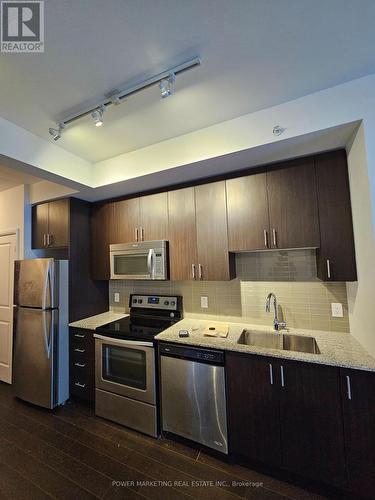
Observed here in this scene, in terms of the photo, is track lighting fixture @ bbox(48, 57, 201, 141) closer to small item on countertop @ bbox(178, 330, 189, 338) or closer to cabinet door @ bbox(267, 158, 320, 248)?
cabinet door @ bbox(267, 158, 320, 248)

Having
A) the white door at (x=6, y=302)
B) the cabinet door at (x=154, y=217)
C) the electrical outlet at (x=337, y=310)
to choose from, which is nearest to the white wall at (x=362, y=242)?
the electrical outlet at (x=337, y=310)

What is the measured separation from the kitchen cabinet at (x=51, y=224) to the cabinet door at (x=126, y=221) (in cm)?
59

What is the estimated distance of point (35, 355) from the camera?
2.46m

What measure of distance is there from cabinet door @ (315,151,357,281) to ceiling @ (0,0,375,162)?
573 millimetres

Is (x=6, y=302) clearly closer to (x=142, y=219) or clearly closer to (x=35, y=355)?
(x=35, y=355)

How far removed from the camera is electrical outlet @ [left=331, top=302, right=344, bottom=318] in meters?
1.96

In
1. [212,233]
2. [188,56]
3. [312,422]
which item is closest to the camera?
[188,56]

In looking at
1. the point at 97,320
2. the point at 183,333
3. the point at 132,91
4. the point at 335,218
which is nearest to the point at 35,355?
the point at 97,320

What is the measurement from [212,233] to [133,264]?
0.99 metres

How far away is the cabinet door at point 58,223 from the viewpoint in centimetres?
270

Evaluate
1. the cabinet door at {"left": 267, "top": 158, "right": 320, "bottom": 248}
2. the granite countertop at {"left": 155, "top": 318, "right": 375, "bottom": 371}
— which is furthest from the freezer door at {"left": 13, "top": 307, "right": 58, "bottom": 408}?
the cabinet door at {"left": 267, "top": 158, "right": 320, "bottom": 248}

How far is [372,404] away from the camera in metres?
1.35

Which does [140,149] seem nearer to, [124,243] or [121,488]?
[124,243]

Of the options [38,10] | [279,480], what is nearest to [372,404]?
[279,480]
